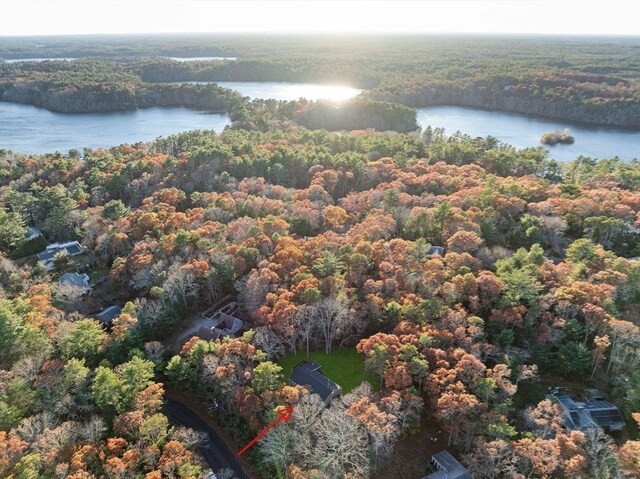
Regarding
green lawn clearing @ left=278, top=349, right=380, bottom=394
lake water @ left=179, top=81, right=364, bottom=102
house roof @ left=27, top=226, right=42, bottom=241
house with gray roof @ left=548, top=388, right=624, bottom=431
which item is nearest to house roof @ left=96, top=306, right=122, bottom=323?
green lawn clearing @ left=278, top=349, right=380, bottom=394

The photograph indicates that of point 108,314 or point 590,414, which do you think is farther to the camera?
point 108,314

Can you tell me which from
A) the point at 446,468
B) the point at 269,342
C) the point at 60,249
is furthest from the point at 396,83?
the point at 446,468

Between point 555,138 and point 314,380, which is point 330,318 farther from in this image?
point 555,138

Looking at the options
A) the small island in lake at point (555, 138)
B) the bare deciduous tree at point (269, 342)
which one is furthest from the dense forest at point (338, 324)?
the small island in lake at point (555, 138)

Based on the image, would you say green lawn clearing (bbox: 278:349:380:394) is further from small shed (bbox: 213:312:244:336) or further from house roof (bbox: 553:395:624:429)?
house roof (bbox: 553:395:624:429)

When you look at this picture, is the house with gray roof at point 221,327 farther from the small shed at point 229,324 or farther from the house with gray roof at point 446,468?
the house with gray roof at point 446,468
